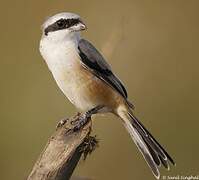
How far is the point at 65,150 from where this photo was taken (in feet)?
19.7

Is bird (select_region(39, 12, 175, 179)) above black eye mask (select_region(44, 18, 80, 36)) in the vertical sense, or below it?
below

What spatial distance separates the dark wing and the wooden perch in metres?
0.37

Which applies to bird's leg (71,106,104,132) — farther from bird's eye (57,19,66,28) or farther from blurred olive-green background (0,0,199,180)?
blurred olive-green background (0,0,199,180)

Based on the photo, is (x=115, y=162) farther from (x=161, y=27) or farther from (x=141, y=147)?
(x=161, y=27)

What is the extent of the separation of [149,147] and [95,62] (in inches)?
28.5

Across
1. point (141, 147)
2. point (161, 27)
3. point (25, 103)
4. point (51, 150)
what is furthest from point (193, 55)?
point (51, 150)

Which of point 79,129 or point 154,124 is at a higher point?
point 79,129

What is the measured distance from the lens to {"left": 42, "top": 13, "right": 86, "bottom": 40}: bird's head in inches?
269

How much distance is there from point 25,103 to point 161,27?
1.74m

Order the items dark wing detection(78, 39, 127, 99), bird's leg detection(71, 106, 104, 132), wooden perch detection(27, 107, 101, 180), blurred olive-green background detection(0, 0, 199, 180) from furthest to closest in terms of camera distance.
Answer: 1. blurred olive-green background detection(0, 0, 199, 180)
2. dark wing detection(78, 39, 127, 99)
3. bird's leg detection(71, 106, 104, 132)
4. wooden perch detection(27, 107, 101, 180)

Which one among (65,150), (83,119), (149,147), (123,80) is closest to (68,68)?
→ (83,119)

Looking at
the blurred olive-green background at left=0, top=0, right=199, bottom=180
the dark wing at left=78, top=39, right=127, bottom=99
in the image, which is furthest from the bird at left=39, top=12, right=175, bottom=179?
the blurred olive-green background at left=0, top=0, right=199, bottom=180

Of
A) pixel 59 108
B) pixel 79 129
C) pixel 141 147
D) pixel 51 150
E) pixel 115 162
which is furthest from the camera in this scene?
pixel 59 108

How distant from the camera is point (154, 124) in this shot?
8.70m
